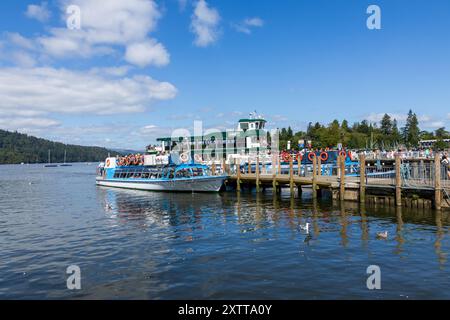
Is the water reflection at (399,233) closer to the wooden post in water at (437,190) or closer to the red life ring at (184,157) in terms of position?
the wooden post in water at (437,190)

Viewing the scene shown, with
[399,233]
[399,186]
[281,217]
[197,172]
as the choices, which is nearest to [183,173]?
[197,172]

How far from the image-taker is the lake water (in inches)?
495

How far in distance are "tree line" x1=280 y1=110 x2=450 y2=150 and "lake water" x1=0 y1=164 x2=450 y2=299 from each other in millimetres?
100191

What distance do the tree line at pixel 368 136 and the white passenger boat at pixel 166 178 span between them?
Answer: 3149 inches

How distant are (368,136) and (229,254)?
15453 cm

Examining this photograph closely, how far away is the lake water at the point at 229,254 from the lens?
1258cm

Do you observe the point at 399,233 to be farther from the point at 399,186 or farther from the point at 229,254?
the point at 229,254

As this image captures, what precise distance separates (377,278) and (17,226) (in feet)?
75.3

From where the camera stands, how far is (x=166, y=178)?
4612 cm

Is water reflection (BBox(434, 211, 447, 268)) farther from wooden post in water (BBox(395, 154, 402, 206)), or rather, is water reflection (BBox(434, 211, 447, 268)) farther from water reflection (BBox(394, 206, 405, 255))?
wooden post in water (BBox(395, 154, 402, 206))

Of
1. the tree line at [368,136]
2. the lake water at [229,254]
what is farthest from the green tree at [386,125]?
the lake water at [229,254]

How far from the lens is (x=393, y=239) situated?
1850cm
